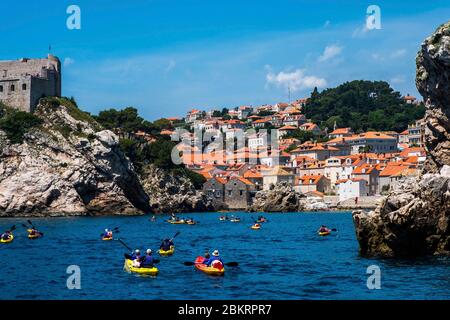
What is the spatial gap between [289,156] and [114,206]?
76308 mm

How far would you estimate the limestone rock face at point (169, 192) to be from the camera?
11931 cm

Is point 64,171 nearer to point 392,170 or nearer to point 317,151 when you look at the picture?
point 392,170

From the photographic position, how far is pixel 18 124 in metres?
100

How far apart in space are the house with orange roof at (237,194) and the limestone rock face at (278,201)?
908cm

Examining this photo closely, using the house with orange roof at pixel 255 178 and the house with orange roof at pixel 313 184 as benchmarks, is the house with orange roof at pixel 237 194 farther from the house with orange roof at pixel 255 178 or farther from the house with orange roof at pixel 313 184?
the house with orange roof at pixel 313 184

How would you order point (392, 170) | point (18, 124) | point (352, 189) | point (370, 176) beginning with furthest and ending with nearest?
point (370, 176) → point (392, 170) → point (352, 189) → point (18, 124)

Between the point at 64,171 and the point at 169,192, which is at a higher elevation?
the point at 64,171

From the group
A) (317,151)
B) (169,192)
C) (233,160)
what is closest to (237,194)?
(169,192)

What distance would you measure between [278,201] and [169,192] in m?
17.8

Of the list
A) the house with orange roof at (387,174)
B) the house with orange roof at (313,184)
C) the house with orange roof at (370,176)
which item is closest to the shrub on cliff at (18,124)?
the house with orange roof at (313,184)

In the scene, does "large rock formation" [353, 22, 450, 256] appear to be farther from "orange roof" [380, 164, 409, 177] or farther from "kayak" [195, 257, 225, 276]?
"orange roof" [380, 164, 409, 177]

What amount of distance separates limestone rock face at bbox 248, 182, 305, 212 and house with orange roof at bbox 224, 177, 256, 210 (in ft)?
29.8

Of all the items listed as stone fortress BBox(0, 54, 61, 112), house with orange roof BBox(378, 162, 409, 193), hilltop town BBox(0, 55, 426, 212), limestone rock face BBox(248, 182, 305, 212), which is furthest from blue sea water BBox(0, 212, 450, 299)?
house with orange roof BBox(378, 162, 409, 193)

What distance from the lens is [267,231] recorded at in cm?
7319
